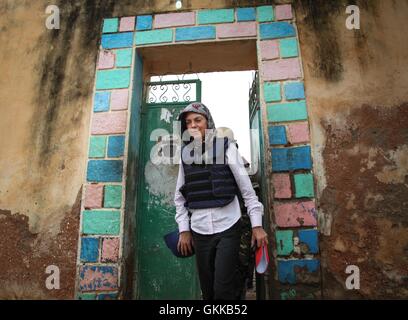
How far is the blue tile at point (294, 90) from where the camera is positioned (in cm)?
276

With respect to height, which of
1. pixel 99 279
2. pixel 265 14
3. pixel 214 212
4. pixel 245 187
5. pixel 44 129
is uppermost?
pixel 265 14

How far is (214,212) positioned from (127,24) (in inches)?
88.8

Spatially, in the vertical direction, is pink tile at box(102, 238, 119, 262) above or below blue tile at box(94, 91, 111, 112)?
below

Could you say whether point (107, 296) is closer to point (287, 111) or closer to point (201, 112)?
point (201, 112)

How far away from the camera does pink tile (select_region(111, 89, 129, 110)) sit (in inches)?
115

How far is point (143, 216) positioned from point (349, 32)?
8.92 ft

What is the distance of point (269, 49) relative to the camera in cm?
289

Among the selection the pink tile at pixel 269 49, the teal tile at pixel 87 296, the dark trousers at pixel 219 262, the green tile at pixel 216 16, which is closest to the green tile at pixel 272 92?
the pink tile at pixel 269 49

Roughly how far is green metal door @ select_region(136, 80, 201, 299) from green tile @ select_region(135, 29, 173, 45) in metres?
0.57

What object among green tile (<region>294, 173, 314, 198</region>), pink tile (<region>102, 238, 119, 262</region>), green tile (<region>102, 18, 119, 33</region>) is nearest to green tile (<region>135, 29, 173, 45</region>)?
green tile (<region>102, 18, 119, 33</region>)

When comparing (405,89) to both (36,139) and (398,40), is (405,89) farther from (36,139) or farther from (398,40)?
(36,139)

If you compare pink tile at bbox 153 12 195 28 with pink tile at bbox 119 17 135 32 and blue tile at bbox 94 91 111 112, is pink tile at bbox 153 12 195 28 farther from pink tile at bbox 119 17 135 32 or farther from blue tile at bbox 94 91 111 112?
blue tile at bbox 94 91 111 112

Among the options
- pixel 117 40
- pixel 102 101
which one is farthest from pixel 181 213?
pixel 117 40
